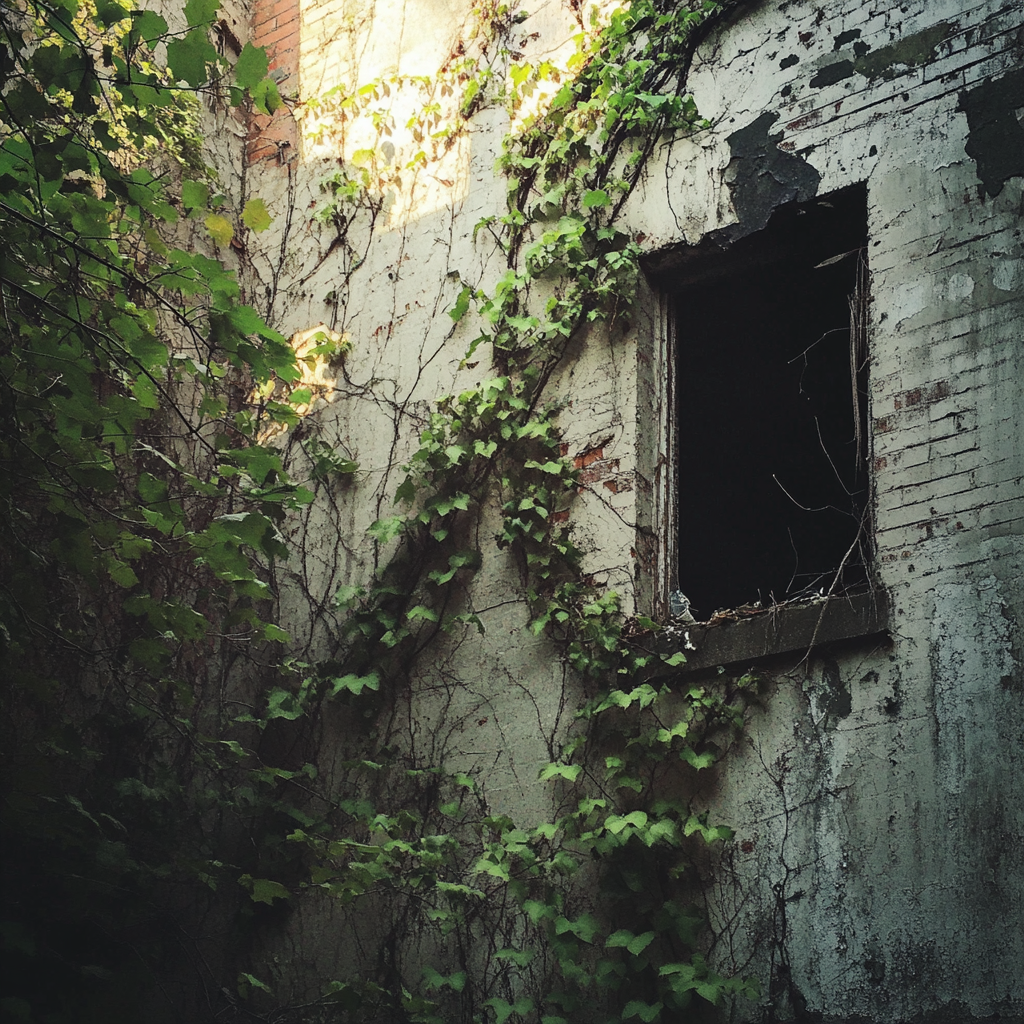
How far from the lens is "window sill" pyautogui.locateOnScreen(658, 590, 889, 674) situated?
3516mm

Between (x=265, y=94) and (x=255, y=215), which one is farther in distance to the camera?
(x=255, y=215)

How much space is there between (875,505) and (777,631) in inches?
20.7

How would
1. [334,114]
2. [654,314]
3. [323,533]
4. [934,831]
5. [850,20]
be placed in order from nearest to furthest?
[934,831] → [850,20] → [654,314] → [323,533] → [334,114]

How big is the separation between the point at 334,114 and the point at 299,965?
4033 millimetres

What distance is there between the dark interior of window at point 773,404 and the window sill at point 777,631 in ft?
0.57

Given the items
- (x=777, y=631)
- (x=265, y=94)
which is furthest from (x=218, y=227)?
(x=777, y=631)

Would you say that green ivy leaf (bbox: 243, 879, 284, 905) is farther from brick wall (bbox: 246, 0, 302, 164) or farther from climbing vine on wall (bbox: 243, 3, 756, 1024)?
brick wall (bbox: 246, 0, 302, 164)

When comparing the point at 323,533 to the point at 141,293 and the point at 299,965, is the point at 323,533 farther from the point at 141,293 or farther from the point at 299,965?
the point at 299,965

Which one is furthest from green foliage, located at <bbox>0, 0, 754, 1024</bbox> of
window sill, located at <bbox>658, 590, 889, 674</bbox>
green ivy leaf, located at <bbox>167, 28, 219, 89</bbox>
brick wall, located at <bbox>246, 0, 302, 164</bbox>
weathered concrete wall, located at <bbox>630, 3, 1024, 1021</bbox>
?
brick wall, located at <bbox>246, 0, 302, 164</bbox>

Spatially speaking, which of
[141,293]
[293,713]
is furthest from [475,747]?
[141,293]

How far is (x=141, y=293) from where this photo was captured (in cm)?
514

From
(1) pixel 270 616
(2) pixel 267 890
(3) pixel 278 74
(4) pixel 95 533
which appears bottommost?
(2) pixel 267 890

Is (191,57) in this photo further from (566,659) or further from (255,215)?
(566,659)

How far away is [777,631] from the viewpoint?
3654 millimetres
